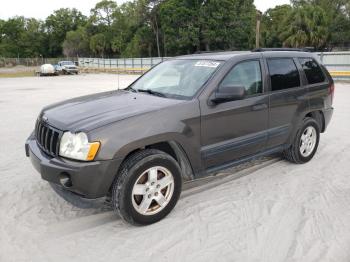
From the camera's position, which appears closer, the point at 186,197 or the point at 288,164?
the point at 186,197

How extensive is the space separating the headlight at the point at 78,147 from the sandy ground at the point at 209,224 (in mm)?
816

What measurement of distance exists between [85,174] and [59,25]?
9980 cm

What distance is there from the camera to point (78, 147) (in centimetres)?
337

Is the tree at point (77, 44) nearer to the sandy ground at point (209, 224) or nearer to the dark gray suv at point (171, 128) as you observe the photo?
the sandy ground at point (209, 224)

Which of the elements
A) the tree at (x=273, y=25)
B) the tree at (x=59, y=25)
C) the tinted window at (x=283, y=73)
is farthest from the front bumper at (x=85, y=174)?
the tree at (x=59, y=25)

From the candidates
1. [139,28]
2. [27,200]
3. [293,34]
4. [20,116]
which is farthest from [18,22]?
[27,200]

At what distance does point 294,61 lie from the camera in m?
5.26

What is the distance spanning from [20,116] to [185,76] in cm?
728

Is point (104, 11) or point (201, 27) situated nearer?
point (201, 27)

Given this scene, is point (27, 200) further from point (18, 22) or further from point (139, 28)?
point (18, 22)

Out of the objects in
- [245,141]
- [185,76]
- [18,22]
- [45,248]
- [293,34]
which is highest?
[18,22]

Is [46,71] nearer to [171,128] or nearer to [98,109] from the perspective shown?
[98,109]

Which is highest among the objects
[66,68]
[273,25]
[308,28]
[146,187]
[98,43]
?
[273,25]

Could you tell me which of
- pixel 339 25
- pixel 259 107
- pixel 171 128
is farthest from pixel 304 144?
pixel 339 25
